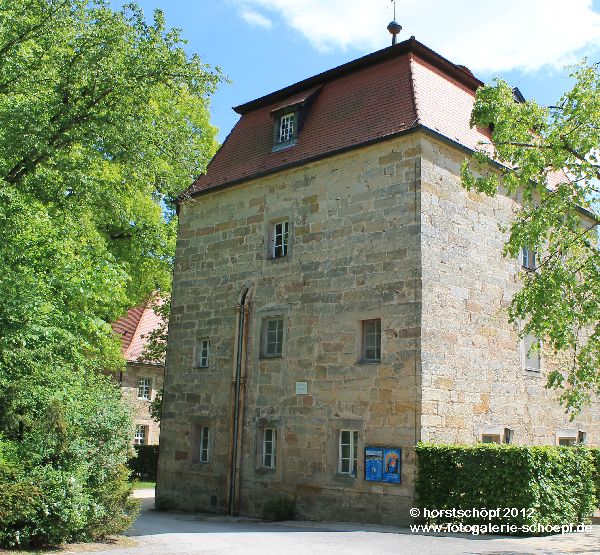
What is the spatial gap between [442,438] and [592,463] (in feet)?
9.00

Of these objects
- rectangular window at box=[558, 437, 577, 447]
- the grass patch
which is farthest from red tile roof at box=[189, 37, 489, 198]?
the grass patch

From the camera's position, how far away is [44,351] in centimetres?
1179

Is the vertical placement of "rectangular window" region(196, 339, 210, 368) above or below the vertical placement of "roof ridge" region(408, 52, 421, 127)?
below

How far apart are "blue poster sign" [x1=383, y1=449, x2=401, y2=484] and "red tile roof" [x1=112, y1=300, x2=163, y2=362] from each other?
19.1 meters

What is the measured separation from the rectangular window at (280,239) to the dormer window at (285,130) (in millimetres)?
2037

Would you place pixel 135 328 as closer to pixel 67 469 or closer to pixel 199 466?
pixel 199 466

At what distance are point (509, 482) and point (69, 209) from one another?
1001 cm

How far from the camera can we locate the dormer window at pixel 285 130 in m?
17.5

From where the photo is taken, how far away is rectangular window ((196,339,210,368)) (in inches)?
722

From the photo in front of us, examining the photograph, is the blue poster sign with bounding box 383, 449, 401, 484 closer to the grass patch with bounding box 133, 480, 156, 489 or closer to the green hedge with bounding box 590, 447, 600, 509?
the green hedge with bounding box 590, 447, 600, 509

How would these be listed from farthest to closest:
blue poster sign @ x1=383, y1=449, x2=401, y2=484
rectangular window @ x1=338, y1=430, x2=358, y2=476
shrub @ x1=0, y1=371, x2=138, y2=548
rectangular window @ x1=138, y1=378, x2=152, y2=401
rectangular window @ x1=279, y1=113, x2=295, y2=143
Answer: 1. rectangular window @ x1=138, y1=378, x2=152, y2=401
2. rectangular window @ x1=279, y1=113, x2=295, y2=143
3. rectangular window @ x1=338, y1=430, x2=358, y2=476
4. blue poster sign @ x1=383, y1=449, x2=401, y2=484
5. shrub @ x1=0, y1=371, x2=138, y2=548

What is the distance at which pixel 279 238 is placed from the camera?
1717cm

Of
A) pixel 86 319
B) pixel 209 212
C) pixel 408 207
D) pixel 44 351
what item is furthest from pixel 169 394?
pixel 408 207

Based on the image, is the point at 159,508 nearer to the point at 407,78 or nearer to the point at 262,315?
the point at 262,315
